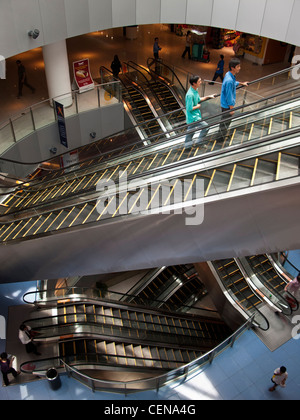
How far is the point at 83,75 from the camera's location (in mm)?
14930

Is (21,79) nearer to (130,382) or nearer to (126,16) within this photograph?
(126,16)

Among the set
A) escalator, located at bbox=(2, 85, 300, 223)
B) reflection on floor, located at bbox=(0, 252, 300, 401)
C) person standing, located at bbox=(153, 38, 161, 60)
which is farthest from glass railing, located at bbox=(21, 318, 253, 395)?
person standing, located at bbox=(153, 38, 161, 60)

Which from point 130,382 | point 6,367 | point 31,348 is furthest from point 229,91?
point 31,348

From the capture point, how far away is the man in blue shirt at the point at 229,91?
7.05m

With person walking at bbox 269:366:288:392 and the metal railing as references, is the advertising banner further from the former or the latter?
person walking at bbox 269:366:288:392

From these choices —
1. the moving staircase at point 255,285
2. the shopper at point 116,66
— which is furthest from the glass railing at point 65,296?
the shopper at point 116,66

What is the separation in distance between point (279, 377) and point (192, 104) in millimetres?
6458

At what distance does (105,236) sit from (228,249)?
9.17 feet

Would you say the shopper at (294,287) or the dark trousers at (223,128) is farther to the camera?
the shopper at (294,287)

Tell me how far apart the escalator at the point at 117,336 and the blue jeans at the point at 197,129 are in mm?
6142

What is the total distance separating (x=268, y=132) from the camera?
21.4ft

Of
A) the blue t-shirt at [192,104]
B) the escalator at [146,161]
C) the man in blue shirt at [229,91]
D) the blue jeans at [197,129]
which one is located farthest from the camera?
the blue t-shirt at [192,104]

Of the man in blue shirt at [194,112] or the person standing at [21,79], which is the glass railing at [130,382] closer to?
the man in blue shirt at [194,112]
